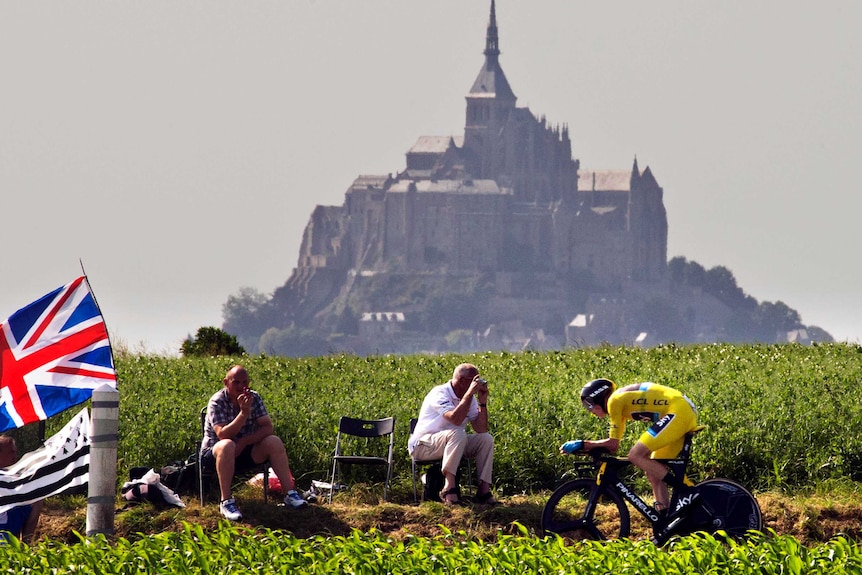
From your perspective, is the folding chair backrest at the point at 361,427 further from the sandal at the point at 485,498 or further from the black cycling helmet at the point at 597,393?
the black cycling helmet at the point at 597,393

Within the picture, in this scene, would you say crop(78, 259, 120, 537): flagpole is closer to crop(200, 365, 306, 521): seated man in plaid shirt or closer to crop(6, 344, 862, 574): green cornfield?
crop(6, 344, 862, 574): green cornfield

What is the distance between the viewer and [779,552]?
7.37 meters

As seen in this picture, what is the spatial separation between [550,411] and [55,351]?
519 centimetres

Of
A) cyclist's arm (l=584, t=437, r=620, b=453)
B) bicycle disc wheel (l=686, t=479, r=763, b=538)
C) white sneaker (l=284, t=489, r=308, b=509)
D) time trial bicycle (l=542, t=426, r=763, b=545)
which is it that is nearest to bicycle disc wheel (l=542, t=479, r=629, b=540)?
time trial bicycle (l=542, t=426, r=763, b=545)

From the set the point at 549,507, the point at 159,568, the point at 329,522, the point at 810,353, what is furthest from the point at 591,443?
the point at 810,353

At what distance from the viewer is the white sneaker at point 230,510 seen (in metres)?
10.8

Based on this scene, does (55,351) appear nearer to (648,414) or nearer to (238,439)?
(238,439)

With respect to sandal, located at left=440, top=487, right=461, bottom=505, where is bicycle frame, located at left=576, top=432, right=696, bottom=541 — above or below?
above

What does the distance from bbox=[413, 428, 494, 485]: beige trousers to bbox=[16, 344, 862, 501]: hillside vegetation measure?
107cm

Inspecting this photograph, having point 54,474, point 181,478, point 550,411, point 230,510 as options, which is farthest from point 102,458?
point 550,411

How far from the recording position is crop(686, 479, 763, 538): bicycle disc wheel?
31.3 feet

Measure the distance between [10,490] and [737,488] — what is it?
510 centimetres

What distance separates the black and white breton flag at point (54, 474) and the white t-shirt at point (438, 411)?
103 inches

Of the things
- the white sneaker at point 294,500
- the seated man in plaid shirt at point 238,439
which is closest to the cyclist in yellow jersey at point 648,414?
the white sneaker at point 294,500
